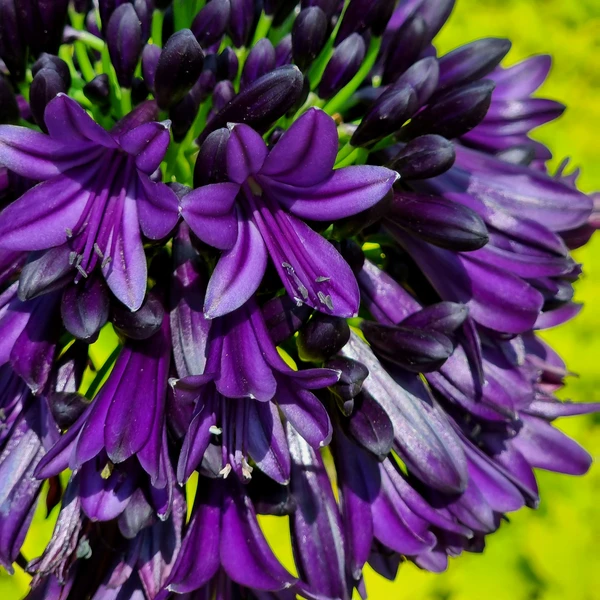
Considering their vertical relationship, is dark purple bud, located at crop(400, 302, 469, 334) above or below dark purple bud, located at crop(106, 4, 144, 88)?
below

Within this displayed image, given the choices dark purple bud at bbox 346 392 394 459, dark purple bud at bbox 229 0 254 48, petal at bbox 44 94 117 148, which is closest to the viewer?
petal at bbox 44 94 117 148

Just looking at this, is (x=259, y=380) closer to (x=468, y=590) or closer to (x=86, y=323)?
(x=86, y=323)

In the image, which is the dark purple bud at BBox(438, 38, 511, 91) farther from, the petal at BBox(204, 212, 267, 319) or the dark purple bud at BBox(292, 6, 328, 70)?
the petal at BBox(204, 212, 267, 319)

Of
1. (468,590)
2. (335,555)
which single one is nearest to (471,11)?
(468,590)

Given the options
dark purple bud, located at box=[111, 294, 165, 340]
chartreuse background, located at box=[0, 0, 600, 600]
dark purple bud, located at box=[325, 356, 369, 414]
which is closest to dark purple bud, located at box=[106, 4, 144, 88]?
dark purple bud, located at box=[111, 294, 165, 340]

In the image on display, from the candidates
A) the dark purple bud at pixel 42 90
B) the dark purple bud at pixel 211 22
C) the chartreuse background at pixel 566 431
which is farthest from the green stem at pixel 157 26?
the chartreuse background at pixel 566 431
